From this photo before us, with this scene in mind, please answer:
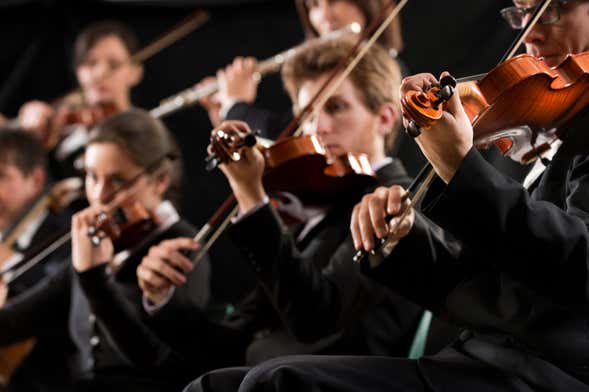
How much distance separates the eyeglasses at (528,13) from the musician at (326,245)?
42 cm

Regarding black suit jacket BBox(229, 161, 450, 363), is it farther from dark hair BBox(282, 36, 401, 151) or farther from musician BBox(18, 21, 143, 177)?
musician BBox(18, 21, 143, 177)

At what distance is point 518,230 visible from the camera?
1019 mm

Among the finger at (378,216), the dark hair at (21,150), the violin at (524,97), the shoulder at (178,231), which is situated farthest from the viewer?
the dark hair at (21,150)

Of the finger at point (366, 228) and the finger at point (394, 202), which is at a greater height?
the finger at point (394, 202)

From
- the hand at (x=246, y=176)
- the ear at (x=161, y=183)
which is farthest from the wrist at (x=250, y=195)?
the ear at (x=161, y=183)

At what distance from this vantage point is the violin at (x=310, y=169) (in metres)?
1.55

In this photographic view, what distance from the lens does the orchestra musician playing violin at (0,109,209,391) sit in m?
1.81

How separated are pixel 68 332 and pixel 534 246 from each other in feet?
5.07

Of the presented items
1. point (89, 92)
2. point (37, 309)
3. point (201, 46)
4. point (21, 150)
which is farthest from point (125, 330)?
point (201, 46)

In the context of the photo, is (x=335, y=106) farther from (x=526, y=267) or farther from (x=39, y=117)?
(x=39, y=117)

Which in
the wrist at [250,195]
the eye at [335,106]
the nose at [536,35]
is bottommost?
the eye at [335,106]

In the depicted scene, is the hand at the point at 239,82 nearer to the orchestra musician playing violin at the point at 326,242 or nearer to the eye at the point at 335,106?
the orchestra musician playing violin at the point at 326,242

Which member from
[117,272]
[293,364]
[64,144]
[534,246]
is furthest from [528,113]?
[64,144]

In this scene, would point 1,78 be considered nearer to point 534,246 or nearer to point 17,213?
point 17,213
